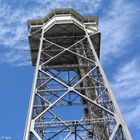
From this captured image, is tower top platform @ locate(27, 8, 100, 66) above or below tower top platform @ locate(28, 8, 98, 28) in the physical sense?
below

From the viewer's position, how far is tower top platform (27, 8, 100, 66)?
30.5 m

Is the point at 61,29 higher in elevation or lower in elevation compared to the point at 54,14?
lower

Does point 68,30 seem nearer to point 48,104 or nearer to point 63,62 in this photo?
point 63,62

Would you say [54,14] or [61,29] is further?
[54,14]

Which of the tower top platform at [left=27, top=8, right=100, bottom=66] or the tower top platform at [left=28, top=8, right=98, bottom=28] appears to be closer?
the tower top platform at [left=27, top=8, right=100, bottom=66]

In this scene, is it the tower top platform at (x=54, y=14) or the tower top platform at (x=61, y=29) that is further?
the tower top platform at (x=54, y=14)

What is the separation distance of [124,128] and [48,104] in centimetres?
454

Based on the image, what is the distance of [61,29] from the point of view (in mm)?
30719

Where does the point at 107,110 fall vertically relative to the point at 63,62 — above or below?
below

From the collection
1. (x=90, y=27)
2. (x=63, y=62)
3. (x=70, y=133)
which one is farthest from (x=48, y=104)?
(x=90, y=27)

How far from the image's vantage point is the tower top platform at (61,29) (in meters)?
30.5

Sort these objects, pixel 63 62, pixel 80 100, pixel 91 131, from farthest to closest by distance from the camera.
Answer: pixel 63 62, pixel 80 100, pixel 91 131

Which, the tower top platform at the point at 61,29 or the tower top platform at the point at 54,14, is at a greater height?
the tower top platform at the point at 54,14

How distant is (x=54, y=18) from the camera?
30.9m
